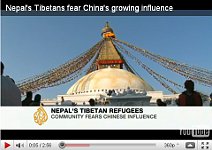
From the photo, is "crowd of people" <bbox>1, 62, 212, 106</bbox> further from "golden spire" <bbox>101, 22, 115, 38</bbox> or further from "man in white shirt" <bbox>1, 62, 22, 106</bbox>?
"golden spire" <bbox>101, 22, 115, 38</bbox>

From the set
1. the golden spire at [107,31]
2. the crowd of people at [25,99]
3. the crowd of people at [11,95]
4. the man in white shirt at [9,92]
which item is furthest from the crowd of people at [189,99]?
the man in white shirt at [9,92]

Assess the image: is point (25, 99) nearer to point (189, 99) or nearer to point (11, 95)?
point (11, 95)

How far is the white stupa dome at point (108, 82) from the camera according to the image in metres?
2.86

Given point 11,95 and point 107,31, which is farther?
point 107,31

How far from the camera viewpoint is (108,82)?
125 inches

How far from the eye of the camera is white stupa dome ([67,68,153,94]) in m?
2.86

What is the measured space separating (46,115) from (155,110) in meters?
0.79

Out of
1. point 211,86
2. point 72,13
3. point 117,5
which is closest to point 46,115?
point 72,13

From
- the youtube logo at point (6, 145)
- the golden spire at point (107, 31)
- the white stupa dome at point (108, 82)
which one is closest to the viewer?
the youtube logo at point (6, 145)

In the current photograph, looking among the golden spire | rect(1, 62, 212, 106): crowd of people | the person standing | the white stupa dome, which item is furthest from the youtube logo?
the person standing

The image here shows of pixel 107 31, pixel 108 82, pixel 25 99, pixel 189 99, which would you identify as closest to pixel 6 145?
pixel 25 99

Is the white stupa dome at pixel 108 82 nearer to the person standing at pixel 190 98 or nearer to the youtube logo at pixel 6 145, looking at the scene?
the person standing at pixel 190 98

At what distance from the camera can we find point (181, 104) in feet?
8.71

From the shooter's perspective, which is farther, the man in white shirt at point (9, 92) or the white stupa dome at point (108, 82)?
the white stupa dome at point (108, 82)
